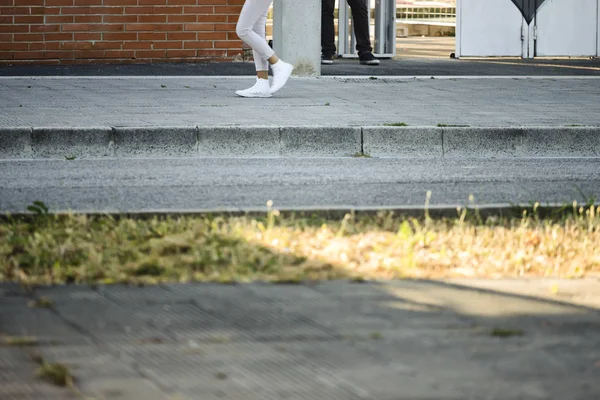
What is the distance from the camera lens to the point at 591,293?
14.6 feet

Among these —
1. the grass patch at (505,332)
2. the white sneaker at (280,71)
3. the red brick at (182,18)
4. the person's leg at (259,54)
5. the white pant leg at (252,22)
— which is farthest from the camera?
the red brick at (182,18)

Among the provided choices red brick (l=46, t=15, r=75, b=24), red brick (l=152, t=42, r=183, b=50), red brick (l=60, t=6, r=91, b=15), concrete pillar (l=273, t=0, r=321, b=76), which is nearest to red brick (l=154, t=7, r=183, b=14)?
red brick (l=152, t=42, r=183, b=50)

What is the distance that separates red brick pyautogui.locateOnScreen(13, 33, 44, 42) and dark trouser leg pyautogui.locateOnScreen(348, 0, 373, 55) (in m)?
4.33

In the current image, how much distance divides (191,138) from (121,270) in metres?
4.33

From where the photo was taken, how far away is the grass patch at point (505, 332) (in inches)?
150

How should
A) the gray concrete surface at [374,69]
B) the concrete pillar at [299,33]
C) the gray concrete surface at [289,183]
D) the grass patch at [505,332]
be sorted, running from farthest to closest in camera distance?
1. the gray concrete surface at [374,69]
2. the concrete pillar at [299,33]
3. the gray concrete surface at [289,183]
4. the grass patch at [505,332]

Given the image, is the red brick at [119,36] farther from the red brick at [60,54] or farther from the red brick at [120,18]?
the red brick at [60,54]

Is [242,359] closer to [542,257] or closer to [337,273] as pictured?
[337,273]

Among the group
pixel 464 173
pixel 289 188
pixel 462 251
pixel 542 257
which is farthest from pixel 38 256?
pixel 464 173

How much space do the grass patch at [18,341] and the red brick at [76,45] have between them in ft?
41.8

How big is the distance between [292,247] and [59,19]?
37.9 feet

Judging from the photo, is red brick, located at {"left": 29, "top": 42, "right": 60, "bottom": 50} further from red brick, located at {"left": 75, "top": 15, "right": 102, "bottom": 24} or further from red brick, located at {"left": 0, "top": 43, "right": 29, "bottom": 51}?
red brick, located at {"left": 75, "top": 15, "right": 102, "bottom": 24}

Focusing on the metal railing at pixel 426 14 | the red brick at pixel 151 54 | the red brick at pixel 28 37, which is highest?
the metal railing at pixel 426 14

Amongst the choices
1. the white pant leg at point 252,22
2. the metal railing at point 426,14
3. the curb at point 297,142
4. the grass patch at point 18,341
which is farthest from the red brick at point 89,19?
the metal railing at point 426,14
